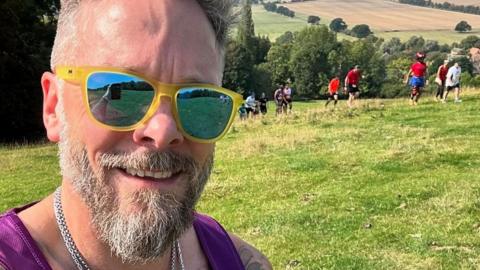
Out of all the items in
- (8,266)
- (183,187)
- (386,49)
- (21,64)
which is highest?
(183,187)

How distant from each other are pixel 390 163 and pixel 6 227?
9.12 meters

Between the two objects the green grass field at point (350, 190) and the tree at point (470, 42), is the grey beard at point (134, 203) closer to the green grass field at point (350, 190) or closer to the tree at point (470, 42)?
the green grass field at point (350, 190)

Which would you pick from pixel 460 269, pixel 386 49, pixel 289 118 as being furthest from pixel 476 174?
pixel 386 49

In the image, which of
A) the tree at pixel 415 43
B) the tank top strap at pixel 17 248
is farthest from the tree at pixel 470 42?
the tank top strap at pixel 17 248

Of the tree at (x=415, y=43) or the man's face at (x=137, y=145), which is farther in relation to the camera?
the tree at (x=415, y=43)

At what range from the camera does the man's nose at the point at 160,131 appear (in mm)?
1472

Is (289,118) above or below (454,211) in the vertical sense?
below

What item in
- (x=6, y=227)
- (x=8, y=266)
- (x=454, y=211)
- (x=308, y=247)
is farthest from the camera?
(x=454, y=211)

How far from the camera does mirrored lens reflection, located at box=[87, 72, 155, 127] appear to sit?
4.90ft

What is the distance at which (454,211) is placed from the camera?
721 centimetres

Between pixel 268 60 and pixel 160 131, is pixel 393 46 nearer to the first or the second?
pixel 268 60

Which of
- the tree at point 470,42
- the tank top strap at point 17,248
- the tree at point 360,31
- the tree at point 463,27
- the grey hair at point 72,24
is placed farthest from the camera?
the tree at point 463,27

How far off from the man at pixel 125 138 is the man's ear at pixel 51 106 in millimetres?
27

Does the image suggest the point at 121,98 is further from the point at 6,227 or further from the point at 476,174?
the point at 476,174
